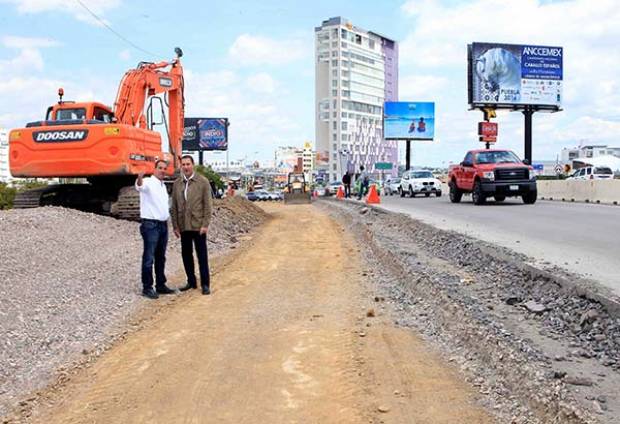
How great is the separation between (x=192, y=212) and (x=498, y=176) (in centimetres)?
1695

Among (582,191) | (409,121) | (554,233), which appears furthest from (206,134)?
(554,233)

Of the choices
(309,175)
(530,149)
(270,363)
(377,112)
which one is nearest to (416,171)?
(530,149)

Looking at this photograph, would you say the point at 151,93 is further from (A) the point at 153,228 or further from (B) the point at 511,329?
(B) the point at 511,329

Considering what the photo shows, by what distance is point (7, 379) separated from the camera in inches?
219

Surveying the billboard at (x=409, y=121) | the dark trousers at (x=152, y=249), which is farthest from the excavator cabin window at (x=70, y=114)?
the billboard at (x=409, y=121)

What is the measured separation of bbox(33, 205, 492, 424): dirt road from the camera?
4699 millimetres

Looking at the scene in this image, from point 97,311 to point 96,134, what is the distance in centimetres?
799

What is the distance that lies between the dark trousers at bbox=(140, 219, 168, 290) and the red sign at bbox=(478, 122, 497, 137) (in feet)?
156

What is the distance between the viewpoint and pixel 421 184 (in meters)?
39.4

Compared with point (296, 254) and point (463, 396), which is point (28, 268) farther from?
point (463, 396)

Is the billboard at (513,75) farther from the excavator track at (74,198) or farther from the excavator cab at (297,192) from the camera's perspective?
the excavator track at (74,198)

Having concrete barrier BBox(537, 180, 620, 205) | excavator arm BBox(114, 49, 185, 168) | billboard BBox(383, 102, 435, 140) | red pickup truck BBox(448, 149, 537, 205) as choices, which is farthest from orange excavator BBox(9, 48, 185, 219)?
billboard BBox(383, 102, 435, 140)

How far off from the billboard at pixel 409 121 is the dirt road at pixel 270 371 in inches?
2523

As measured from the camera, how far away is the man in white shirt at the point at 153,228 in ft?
29.8
